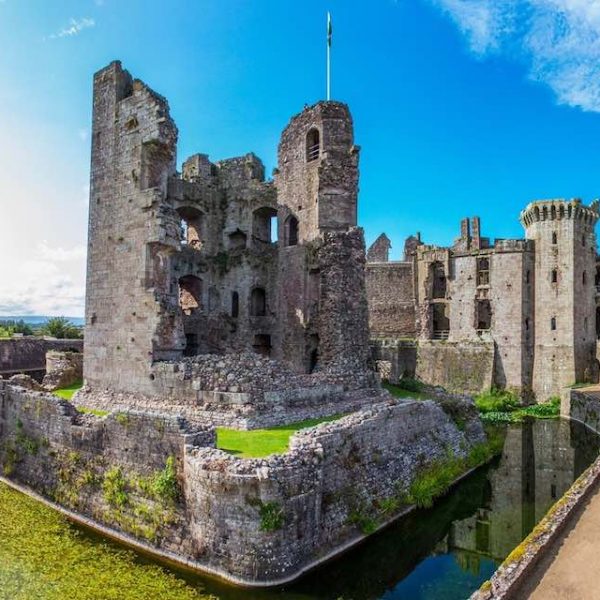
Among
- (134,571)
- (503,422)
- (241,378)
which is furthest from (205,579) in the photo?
(503,422)

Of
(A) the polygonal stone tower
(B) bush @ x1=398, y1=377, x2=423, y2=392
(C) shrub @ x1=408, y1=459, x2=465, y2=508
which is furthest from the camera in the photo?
(A) the polygonal stone tower

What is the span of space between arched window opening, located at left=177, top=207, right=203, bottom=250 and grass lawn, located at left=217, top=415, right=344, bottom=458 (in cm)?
1411

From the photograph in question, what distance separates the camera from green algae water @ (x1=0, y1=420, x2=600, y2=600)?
815cm

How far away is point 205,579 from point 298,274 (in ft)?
45.1

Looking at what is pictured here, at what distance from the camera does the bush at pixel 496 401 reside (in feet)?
95.8

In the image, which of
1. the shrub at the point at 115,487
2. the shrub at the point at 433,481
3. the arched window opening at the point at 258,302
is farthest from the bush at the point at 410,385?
the shrub at the point at 115,487

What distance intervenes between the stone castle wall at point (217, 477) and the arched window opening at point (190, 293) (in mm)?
10548

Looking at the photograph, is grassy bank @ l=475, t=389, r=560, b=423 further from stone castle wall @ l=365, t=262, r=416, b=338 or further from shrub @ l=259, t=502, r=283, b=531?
shrub @ l=259, t=502, r=283, b=531

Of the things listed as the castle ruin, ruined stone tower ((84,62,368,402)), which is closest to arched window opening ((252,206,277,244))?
ruined stone tower ((84,62,368,402))

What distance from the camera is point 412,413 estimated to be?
46.6 ft

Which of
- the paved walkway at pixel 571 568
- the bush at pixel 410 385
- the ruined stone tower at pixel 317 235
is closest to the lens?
the paved walkway at pixel 571 568

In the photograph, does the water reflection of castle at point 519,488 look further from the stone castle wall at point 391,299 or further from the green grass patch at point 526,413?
the stone castle wall at point 391,299

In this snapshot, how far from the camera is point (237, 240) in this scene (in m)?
25.1

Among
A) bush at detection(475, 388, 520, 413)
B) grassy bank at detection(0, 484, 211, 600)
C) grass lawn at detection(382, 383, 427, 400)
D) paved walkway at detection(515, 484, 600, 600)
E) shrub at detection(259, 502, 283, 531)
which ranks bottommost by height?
bush at detection(475, 388, 520, 413)
